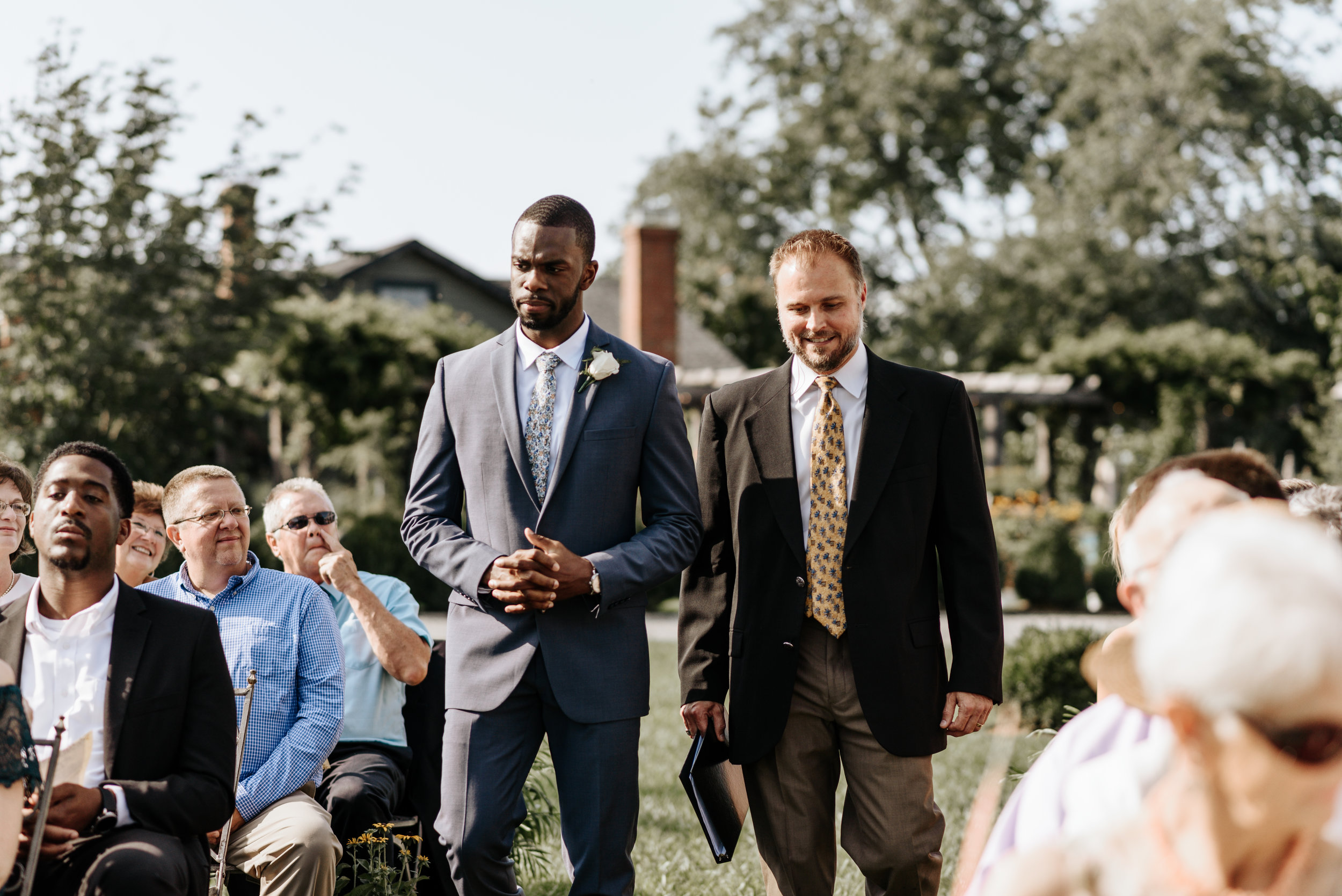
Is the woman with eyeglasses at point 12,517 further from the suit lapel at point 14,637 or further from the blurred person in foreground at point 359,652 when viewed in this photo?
the suit lapel at point 14,637

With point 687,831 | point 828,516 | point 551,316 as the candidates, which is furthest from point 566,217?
point 687,831

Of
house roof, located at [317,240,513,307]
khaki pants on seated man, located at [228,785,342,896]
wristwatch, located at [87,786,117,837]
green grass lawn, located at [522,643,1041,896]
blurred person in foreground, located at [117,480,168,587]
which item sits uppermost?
house roof, located at [317,240,513,307]

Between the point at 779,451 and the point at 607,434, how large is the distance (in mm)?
499

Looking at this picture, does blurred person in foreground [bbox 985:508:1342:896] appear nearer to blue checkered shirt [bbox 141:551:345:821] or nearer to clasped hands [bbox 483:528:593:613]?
clasped hands [bbox 483:528:593:613]

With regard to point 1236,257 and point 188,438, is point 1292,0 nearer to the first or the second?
point 1236,257

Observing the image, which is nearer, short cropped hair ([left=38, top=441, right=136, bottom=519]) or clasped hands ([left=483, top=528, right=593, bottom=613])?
short cropped hair ([left=38, top=441, right=136, bottom=519])

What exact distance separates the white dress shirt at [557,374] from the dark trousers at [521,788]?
62 centimetres

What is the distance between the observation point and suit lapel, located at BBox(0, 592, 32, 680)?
9.56 feet

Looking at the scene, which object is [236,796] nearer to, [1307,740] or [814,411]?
[814,411]

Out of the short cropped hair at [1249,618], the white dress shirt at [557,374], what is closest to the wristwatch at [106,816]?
the white dress shirt at [557,374]

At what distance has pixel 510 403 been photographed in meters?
3.31

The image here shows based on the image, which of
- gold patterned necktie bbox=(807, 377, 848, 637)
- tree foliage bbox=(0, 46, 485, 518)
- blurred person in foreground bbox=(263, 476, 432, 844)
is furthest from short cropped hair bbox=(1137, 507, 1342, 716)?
tree foliage bbox=(0, 46, 485, 518)

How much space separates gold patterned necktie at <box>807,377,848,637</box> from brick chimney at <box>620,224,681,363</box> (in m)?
20.7

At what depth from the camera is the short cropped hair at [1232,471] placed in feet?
6.12
